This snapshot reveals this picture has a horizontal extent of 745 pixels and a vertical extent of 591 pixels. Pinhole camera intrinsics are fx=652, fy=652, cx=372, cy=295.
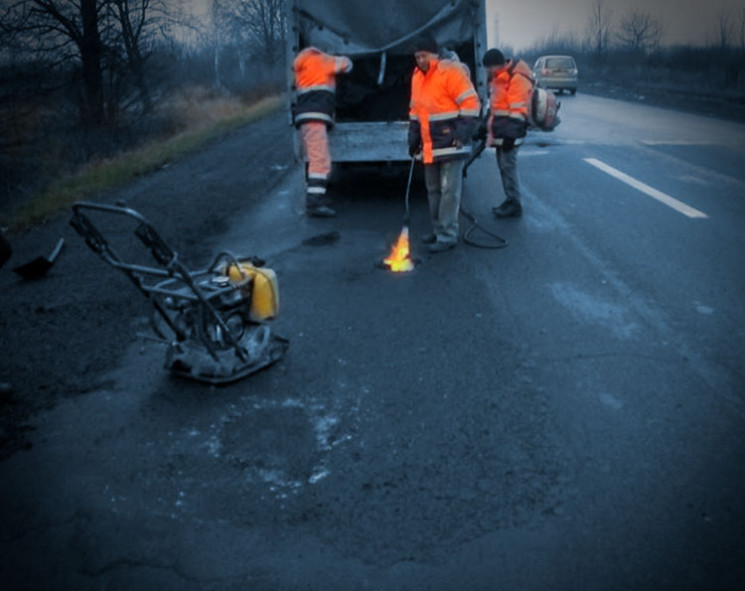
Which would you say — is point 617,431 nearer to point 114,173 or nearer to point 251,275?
point 251,275

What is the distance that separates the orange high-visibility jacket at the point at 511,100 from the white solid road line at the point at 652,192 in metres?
2.37

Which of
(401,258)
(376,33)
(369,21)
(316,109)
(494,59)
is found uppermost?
(369,21)

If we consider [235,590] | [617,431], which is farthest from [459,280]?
[235,590]

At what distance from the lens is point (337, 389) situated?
13.5 ft

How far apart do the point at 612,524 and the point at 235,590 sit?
5.33 feet

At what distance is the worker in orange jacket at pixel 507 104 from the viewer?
24.6 ft

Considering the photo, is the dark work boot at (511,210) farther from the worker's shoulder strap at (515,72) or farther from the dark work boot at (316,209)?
the dark work boot at (316,209)

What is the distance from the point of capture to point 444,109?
6.57 metres

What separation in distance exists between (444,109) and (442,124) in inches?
5.9

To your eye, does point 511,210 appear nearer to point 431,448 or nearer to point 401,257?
point 401,257

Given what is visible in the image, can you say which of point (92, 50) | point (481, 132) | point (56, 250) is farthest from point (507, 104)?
point (92, 50)

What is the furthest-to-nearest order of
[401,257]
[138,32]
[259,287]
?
[138,32] → [401,257] → [259,287]

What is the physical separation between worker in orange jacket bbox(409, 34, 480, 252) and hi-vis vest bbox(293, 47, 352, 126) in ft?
5.88

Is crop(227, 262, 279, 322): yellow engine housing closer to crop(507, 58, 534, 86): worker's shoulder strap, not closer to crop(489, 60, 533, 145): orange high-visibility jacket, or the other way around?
crop(489, 60, 533, 145): orange high-visibility jacket
